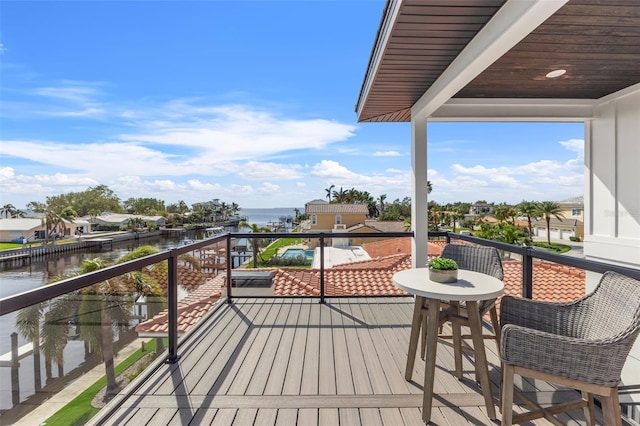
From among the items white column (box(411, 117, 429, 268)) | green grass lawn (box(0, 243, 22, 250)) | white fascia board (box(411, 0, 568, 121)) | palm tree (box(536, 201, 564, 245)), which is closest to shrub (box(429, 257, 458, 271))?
white fascia board (box(411, 0, 568, 121))

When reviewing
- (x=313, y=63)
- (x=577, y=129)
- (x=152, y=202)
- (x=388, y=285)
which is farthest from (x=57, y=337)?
(x=152, y=202)

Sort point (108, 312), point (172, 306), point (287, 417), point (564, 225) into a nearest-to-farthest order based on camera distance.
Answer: point (287, 417) < point (172, 306) < point (108, 312) < point (564, 225)

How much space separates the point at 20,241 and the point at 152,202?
48.7 meters

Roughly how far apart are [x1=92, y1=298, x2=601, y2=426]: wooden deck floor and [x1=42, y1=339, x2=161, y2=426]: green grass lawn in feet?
0.58

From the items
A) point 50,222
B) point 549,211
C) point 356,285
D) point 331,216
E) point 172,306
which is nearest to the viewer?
point 172,306

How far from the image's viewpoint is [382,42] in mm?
2666

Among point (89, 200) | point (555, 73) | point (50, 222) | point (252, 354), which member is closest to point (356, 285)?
point (252, 354)

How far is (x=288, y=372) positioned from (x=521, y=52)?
10.8 feet

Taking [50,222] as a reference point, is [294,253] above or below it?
below

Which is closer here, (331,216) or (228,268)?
(228,268)

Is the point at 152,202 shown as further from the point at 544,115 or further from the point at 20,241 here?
the point at 544,115

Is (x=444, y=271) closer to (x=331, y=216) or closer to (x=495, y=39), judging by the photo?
(x=495, y=39)

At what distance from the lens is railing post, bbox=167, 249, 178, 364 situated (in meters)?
2.55

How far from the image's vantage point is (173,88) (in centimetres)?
3616
